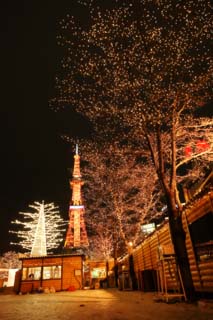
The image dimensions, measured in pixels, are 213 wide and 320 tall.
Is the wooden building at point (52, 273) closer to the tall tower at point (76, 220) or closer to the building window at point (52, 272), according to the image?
the building window at point (52, 272)

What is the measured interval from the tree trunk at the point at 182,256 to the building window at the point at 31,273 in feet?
61.0

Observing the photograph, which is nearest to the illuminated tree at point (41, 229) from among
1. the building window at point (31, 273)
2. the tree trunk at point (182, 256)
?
the building window at point (31, 273)

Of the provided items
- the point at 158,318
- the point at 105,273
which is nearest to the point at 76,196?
the point at 105,273

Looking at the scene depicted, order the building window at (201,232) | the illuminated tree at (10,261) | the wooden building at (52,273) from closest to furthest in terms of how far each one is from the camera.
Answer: the building window at (201,232), the wooden building at (52,273), the illuminated tree at (10,261)

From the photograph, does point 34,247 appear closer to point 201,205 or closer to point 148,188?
point 148,188

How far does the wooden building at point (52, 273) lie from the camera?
22.0 metres

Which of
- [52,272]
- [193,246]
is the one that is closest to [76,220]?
[52,272]

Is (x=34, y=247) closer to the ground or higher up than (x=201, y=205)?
higher up

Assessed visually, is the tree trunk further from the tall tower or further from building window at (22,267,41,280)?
the tall tower

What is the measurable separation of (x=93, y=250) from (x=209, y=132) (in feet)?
178

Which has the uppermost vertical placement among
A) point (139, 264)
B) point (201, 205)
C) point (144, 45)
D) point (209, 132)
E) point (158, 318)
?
point (144, 45)

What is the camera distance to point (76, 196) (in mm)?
68188

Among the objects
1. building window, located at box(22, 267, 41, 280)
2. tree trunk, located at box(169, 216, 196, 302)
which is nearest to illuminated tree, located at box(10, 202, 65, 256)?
building window, located at box(22, 267, 41, 280)

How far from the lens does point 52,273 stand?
22781 millimetres
